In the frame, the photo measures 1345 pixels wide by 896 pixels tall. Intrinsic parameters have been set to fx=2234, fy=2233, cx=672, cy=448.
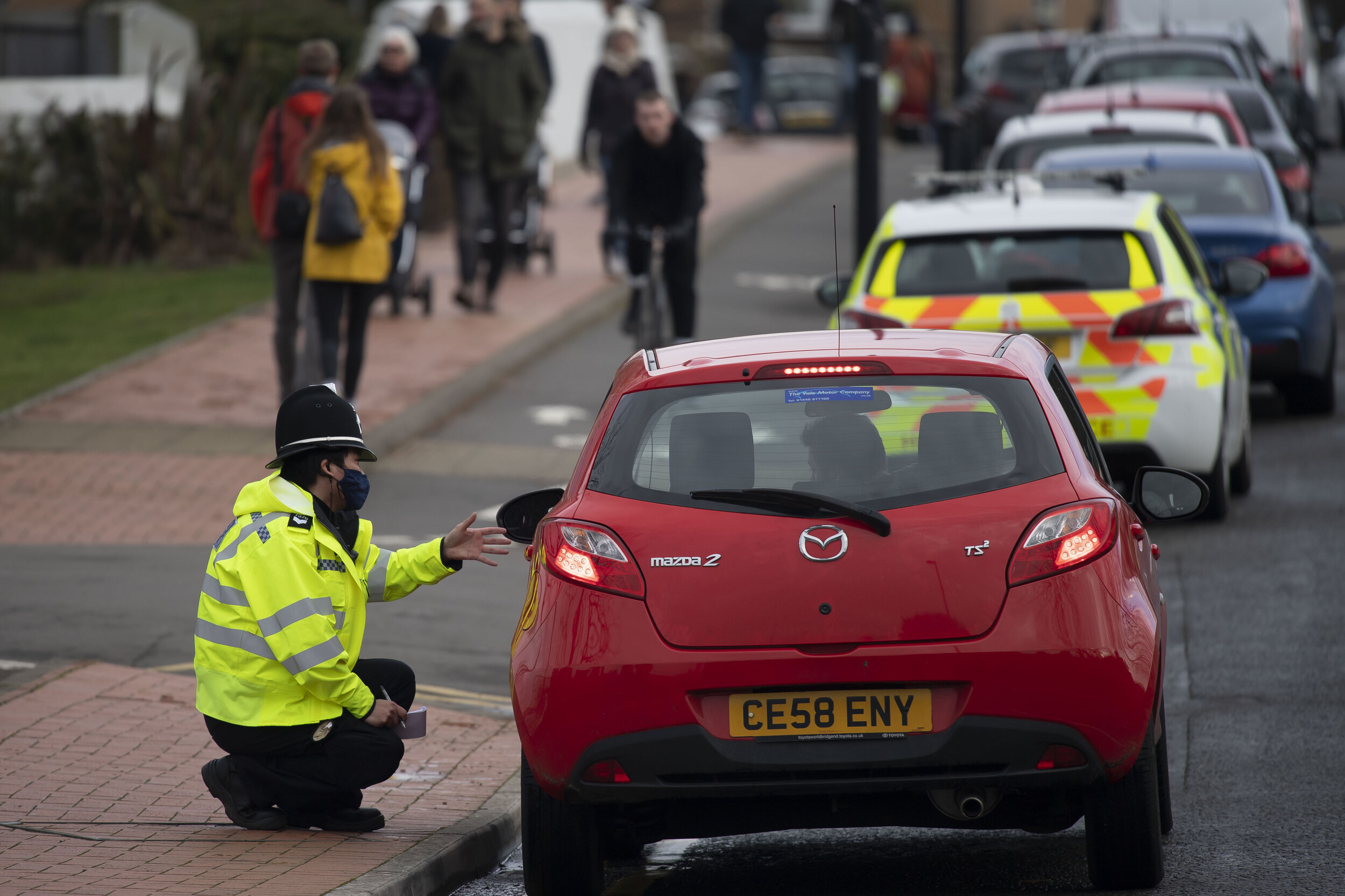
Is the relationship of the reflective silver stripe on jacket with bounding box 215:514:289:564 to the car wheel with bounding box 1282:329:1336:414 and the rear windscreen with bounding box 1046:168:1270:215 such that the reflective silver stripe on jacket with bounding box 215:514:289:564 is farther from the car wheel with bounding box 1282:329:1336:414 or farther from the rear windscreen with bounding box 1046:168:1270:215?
the car wheel with bounding box 1282:329:1336:414

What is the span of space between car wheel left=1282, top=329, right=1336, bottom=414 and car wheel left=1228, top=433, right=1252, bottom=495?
2.05 meters

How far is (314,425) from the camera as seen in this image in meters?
6.08

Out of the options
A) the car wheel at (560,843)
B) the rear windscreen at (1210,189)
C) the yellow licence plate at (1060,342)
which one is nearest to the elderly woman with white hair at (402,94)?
the rear windscreen at (1210,189)

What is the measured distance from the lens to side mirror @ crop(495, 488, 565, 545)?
6246 mm

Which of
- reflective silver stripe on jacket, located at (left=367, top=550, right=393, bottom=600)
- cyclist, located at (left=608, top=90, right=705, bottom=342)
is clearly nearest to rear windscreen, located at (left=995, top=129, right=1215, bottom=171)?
cyclist, located at (left=608, top=90, right=705, bottom=342)

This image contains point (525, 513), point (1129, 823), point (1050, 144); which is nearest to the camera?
point (1129, 823)

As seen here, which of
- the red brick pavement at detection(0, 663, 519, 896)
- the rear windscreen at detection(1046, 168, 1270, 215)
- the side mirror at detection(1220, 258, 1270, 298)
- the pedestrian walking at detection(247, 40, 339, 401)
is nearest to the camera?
the red brick pavement at detection(0, 663, 519, 896)

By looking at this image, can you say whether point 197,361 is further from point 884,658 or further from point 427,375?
point 884,658

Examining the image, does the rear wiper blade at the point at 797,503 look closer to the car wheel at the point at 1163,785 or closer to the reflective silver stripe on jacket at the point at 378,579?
the car wheel at the point at 1163,785

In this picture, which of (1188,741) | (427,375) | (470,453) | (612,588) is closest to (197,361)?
(427,375)

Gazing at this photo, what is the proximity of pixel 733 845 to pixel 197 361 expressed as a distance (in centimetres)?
971

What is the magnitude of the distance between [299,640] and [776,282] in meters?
14.8

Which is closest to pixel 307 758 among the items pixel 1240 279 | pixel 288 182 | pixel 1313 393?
pixel 1240 279

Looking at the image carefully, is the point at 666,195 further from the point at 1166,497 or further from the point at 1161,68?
the point at 1166,497
